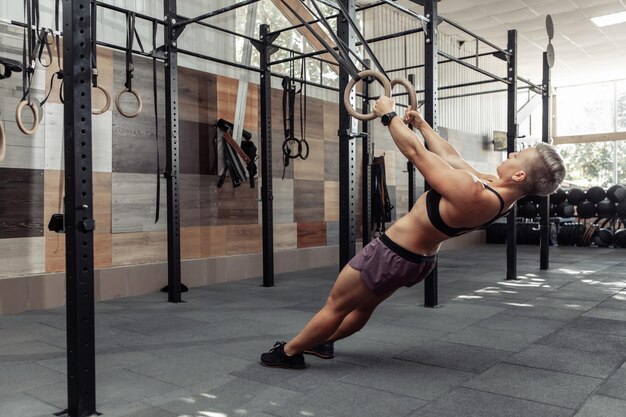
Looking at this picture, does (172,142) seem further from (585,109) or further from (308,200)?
(585,109)

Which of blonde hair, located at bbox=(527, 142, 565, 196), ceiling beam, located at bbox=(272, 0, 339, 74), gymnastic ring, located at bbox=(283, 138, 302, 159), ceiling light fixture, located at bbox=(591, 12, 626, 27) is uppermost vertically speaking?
ceiling light fixture, located at bbox=(591, 12, 626, 27)

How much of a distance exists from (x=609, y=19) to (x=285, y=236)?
681 cm

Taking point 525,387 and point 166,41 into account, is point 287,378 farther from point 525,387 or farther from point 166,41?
point 166,41

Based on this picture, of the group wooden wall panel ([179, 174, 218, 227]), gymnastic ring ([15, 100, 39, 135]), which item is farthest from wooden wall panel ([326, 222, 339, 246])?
gymnastic ring ([15, 100, 39, 135])

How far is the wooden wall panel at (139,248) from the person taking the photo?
15.7 feet

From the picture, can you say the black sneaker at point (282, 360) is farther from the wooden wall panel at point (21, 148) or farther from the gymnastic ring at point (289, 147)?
the gymnastic ring at point (289, 147)

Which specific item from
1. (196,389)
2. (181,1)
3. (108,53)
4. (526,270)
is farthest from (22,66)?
(526,270)

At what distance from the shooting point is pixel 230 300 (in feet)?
15.1

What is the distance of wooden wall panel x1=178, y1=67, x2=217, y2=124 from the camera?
5.34 metres

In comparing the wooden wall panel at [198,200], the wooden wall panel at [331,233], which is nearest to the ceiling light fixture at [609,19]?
the wooden wall panel at [331,233]

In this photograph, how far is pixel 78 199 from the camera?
2053 mm

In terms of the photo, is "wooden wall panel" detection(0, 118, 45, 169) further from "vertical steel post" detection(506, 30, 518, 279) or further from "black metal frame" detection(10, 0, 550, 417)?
"vertical steel post" detection(506, 30, 518, 279)

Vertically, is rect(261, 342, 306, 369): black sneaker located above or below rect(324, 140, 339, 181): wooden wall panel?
below

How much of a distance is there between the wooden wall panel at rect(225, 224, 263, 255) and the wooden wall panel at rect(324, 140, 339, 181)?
1510 mm
